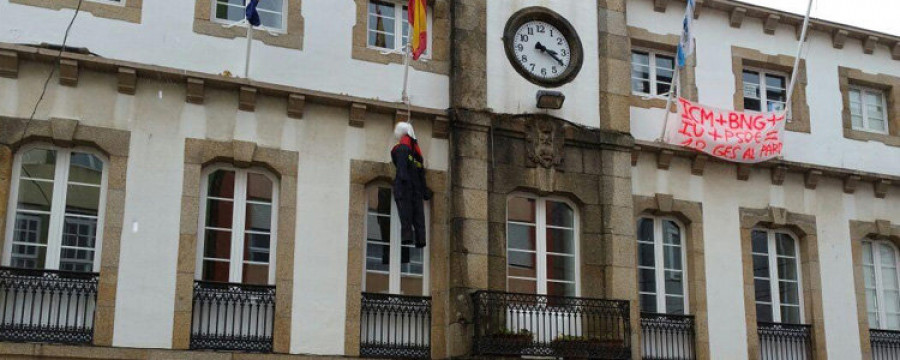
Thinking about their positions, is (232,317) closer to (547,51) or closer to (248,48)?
(248,48)

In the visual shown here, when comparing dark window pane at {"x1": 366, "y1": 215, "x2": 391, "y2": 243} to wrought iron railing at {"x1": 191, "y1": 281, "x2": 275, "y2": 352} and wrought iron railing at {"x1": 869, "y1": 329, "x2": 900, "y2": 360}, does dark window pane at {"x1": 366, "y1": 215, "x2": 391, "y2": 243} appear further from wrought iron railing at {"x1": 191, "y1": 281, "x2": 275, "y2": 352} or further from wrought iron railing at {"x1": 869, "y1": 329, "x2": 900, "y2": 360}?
wrought iron railing at {"x1": 869, "y1": 329, "x2": 900, "y2": 360}

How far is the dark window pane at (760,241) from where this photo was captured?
20531 mm

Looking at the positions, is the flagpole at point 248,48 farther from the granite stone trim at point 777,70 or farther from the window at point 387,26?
the granite stone trim at point 777,70

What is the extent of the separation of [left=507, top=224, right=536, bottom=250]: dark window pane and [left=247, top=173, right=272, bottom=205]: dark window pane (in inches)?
157

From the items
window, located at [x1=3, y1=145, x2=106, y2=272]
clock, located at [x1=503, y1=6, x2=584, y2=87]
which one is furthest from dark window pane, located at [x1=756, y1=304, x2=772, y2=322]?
window, located at [x1=3, y1=145, x2=106, y2=272]

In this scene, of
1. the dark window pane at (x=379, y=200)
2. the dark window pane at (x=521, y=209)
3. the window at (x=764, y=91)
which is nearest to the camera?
the dark window pane at (x=379, y=200)

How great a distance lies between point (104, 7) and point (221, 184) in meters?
3.07

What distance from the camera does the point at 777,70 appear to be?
21656 mm

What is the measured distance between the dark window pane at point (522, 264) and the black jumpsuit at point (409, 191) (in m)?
1.87

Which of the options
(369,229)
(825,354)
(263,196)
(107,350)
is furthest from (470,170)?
(825,354)

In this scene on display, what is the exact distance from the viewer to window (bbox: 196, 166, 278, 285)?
53.5 feet

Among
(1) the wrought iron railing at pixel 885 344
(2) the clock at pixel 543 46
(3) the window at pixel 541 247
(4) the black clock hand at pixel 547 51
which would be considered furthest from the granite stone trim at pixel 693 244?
(1) the wrought iron railing at pixel 885 344

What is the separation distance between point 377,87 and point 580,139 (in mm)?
3540

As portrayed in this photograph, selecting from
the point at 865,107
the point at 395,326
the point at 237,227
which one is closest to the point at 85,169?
the point at 237,227
